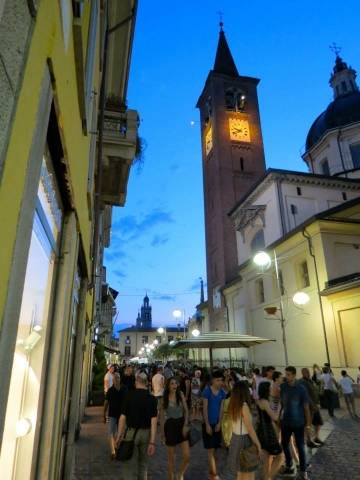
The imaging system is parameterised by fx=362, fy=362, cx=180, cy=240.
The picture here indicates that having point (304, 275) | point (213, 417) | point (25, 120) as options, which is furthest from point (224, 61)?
point (25, 120)

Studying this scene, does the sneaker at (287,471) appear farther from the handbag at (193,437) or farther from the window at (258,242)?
the window at (258,242)

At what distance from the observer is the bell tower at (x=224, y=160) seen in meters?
41.6

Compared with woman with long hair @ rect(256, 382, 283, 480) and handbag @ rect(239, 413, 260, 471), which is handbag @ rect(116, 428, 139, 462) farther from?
woman with long hair @ rect(256, 382, 283, 480)

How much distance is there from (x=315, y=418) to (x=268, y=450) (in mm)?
3172

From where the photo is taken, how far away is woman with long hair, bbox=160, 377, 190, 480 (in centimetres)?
598

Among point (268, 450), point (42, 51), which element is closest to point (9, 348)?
point (42, 51)

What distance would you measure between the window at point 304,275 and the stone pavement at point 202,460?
12.9 meters

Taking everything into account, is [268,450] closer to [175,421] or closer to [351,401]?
[175,421]

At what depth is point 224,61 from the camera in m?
56.2

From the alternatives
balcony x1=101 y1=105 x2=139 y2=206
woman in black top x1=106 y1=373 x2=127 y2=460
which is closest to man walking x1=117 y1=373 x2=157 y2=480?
woman in black top x1=106 y1=373 x2=127 y2=460

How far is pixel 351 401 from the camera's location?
41.9ft

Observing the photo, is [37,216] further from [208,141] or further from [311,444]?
[208,141]

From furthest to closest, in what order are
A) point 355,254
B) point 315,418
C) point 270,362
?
point 270,362 → point 355,254 → point 315,418

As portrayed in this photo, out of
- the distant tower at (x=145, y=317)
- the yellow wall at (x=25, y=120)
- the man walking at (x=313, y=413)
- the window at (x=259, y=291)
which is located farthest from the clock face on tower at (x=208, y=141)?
the distant tower at (x=145, y=317)
